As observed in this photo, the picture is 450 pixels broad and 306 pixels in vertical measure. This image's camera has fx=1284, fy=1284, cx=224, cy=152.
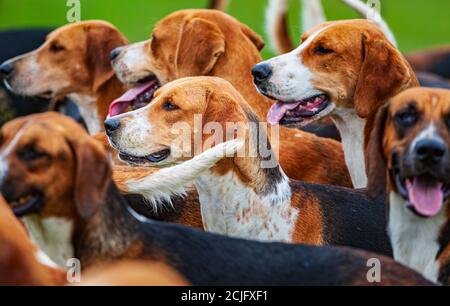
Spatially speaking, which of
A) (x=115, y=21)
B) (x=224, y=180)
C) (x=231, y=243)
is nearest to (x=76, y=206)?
(x=231, y=243)

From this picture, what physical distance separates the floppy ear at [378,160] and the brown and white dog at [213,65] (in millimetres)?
1433

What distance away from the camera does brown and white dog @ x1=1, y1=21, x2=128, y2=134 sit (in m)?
8.02

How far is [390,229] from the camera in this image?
17.8 feet

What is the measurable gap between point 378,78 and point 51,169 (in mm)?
2337

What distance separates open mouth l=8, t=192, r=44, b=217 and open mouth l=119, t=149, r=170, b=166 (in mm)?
1412

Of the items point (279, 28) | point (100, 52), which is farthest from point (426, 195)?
point (279, 28)

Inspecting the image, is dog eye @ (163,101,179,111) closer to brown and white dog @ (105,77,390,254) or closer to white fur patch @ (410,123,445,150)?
brown and white dog @ (105,77,390,254)

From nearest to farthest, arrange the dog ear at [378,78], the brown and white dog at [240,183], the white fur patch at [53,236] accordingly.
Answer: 1. the white fur patch at [53,236]
2. the brown and white dog at [240,183]
3. the dog ear at [378,78]

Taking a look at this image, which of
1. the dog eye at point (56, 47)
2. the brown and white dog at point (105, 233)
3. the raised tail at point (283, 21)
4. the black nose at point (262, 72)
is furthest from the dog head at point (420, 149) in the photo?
the raised tail at point (283, 21)

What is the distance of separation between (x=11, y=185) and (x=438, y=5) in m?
18.5

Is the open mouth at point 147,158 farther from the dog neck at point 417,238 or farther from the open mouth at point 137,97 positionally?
the open mouth at point 137,97

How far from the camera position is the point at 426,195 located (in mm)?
5145

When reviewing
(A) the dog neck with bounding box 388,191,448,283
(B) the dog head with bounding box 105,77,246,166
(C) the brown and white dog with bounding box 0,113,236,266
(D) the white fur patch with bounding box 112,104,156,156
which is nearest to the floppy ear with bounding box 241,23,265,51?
(B) the dog head with bounding box 105,77,246,166

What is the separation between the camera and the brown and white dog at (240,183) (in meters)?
5.79
